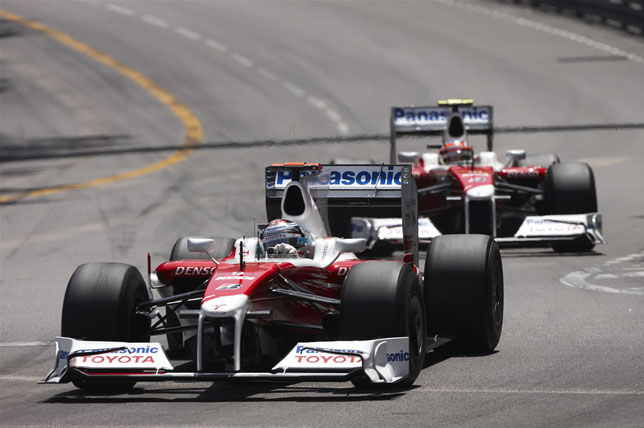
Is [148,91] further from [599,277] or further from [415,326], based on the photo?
Result: [415,326]

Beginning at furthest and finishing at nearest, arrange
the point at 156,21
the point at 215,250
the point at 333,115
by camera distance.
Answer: the point at 156,21, the point at 333,115, the point at 215,250

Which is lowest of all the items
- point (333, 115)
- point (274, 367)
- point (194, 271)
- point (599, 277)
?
point (599, 277)

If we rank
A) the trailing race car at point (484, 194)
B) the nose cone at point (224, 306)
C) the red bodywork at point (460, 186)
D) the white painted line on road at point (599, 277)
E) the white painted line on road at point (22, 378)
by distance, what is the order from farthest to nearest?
the red bodywork at point (460, 186) < the trailing race car at point (484, 194) < the white painted line on road at point (599, 277) < the white painted line on road at point (22, 378) < the nose cone at point (224, 306)

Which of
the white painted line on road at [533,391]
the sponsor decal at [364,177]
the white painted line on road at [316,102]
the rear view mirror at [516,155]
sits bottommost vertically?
the white painted line on road at [533,391]

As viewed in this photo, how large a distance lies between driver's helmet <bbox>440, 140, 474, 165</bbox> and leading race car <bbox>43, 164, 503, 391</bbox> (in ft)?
26.0

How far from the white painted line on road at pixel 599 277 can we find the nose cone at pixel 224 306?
637 cm

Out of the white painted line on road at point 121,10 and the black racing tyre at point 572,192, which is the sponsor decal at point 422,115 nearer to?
the black racing tyre at point 572,192

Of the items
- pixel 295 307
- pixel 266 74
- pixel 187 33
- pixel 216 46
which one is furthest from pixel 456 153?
pixel 187 33

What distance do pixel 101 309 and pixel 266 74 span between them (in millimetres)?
29317

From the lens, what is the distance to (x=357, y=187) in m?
12.6

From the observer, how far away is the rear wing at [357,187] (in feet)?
39.0

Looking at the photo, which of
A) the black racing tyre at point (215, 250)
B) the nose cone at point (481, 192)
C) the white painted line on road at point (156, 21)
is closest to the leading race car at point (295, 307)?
the black racing tyre at point (215, 250)

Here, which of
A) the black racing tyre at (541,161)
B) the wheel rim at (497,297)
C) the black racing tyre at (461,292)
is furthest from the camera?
the black racing tyre at (541,161)

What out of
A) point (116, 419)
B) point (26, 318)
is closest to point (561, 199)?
point (26, 318)
